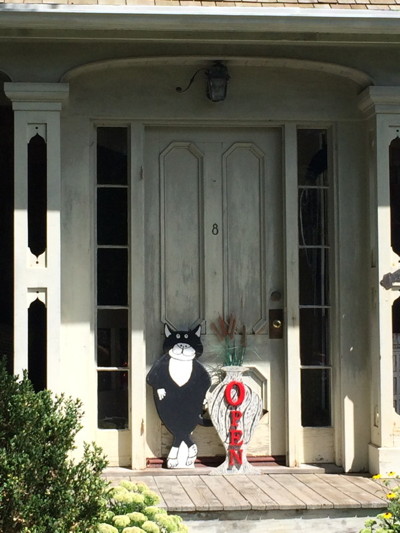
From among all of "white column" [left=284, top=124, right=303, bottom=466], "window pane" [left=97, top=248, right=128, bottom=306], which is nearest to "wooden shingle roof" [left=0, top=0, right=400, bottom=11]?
"white column" [left=284, top=124, right=303, bottom=466]

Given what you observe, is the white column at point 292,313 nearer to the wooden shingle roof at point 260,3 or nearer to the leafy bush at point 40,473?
the wooden shingle roof at point 260,3

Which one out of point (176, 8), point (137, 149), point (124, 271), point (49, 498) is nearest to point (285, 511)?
point (49, 498)

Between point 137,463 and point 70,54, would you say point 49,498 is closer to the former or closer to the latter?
point 137,463

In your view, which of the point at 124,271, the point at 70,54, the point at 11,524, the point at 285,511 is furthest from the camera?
the point at 124,271

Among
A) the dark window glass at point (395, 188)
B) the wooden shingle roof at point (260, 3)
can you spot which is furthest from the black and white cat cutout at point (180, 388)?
the wooden shingle roof at point (260, 3)

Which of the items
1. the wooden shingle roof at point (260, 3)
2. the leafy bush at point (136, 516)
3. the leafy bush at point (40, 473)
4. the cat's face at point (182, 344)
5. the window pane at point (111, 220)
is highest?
the wooden shingle roof at point (260, 3)

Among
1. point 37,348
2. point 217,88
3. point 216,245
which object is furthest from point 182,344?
point 217,88

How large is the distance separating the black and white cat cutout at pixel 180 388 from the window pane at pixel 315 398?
68cm

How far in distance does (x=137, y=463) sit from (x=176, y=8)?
9.52 ft

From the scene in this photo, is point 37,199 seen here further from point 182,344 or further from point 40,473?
point 40,473

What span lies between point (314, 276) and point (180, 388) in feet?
3.93

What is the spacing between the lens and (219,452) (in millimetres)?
6668

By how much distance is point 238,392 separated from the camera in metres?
6.55

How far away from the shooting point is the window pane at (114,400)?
6.61 meters
